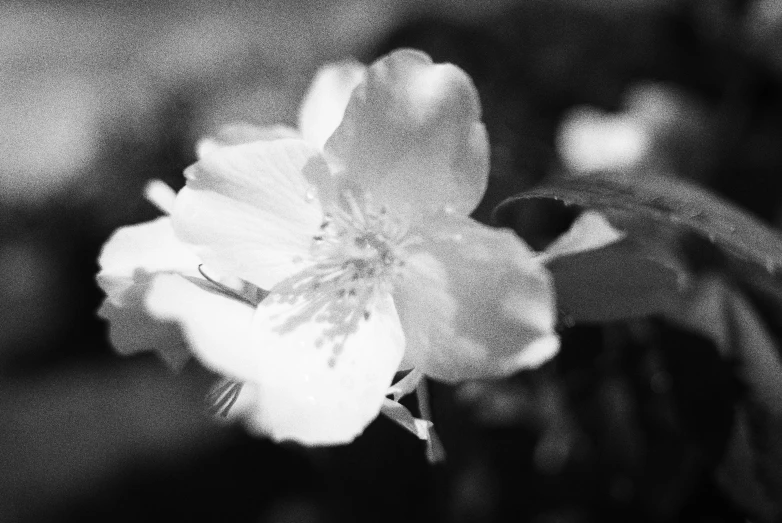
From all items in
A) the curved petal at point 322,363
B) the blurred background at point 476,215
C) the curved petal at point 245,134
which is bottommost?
the blurred background at point 476,215

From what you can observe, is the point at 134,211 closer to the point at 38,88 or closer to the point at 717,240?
the point at 717,240

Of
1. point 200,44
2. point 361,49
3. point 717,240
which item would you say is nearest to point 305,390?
point 717,240

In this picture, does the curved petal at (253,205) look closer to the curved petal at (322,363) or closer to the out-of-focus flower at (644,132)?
the curved petal at (322,363)

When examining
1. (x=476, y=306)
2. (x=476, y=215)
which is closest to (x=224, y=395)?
(x=476, y=306)

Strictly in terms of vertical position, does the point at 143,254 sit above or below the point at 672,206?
above

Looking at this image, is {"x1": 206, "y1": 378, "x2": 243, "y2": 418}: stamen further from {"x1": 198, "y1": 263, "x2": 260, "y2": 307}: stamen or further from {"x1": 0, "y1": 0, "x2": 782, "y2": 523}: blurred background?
{"x1": 0, "y1": 0, "x2": 782, "y2": 523}: blurred background

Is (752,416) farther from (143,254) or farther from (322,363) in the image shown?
(143,254)

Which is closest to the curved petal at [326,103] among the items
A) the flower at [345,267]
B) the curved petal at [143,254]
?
the flower at [345,267]
